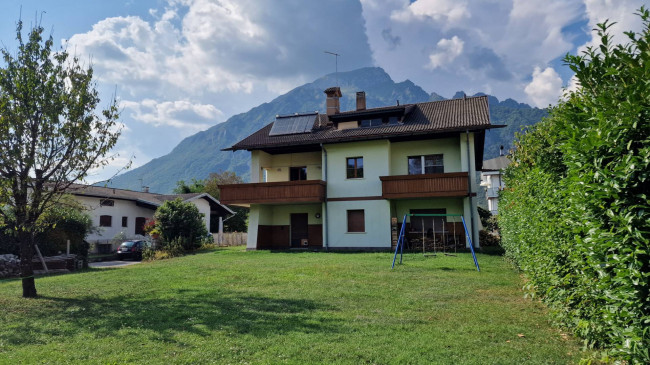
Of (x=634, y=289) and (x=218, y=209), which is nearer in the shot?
(x=634, y=289)

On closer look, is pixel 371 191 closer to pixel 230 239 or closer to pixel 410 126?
pixel 410 126

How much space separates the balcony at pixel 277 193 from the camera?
21672 mm

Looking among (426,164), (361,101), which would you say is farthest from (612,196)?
(361,101)

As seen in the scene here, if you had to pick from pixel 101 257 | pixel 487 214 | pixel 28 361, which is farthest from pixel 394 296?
pixel 101 257

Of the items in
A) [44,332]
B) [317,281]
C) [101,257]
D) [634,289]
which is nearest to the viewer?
[634,289]

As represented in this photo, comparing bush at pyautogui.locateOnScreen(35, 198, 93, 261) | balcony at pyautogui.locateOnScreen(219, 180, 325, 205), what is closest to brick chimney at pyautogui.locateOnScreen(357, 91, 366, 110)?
balcony at pyautogui.locateOnScreen(219, 180, 325, 205)

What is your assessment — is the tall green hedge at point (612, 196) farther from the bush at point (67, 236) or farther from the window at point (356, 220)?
the bush at point (67, 236)

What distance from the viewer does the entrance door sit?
24172 millimetres

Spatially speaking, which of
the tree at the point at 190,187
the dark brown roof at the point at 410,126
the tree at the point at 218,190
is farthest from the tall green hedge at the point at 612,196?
the tree at the point at 190,187

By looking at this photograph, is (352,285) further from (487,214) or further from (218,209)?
(218,209)

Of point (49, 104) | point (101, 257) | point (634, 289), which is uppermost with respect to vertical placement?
point (49, 104)

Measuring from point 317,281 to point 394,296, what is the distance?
2.70 m

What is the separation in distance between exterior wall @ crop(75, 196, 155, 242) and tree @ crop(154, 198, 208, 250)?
9.90 meters

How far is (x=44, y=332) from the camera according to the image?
238 inches
